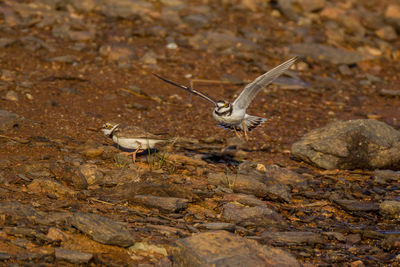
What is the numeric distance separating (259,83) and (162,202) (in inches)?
91.4

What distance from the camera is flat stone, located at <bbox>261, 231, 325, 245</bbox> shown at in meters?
5.83

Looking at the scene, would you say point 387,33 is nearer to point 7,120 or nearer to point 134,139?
point 134,139

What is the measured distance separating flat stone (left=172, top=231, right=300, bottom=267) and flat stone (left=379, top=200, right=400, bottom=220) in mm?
2290

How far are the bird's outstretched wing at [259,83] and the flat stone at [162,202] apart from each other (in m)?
2.06

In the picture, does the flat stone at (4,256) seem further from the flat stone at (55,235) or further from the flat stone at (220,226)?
the flat stone at (220,226)

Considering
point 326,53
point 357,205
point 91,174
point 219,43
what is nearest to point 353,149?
point 357,205

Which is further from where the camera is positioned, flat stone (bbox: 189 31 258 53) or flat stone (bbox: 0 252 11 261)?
flat stone (bbox: 189 31 258 53)

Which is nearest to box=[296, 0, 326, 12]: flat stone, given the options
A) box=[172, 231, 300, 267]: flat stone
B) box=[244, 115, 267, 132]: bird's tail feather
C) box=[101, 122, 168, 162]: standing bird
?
box=[244, 115, 267, 132]: bird's tail feather

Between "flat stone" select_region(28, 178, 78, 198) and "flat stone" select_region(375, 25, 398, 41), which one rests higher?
"flat stone" select_region(28, 178, 78, 198)

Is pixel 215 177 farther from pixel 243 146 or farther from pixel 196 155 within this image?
pixel 243 146

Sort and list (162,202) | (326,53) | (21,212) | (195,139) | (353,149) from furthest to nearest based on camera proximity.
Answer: (326,53) → (195,139) → (353,149) → (162,202) → (21,212)

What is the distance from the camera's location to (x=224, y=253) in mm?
4789

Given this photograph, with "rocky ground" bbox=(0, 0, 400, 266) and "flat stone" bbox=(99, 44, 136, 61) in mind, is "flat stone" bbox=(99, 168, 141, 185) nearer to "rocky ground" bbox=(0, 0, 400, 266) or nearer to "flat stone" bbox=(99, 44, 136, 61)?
"rocky ground" bbox=(0, 0, 400, 266)

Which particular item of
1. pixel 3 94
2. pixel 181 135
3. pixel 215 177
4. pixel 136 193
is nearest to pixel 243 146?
pixel 181 135
